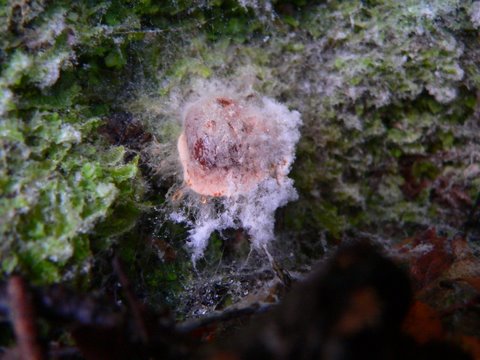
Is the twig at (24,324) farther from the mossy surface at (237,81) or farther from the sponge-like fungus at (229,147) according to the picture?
the sponge-like fungus at (229,147)

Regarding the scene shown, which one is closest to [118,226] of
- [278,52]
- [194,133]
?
[194,133]

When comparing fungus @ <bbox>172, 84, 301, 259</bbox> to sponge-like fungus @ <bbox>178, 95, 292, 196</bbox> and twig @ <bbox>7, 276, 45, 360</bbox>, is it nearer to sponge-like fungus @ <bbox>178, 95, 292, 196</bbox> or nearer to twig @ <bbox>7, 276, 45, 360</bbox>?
sponge-like fungus @ <bbox>178, 95, 292, 196</bbox>

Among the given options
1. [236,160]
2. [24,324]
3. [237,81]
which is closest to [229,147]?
[236,160]

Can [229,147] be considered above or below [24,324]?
above

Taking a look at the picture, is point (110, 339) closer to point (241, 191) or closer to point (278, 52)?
point (241, 191)

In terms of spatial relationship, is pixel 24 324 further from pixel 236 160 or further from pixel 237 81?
pixel 237 81

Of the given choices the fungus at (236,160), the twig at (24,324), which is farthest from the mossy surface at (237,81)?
the twig at (24,324)

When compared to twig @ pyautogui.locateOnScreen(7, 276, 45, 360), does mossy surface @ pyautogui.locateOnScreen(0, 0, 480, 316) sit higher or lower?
higher

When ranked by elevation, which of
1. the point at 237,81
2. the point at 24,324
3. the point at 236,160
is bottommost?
the point at 24,324

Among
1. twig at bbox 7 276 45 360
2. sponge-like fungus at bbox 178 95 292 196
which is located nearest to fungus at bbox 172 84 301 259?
sponge-like fungus at bbox 178 95 292 196
